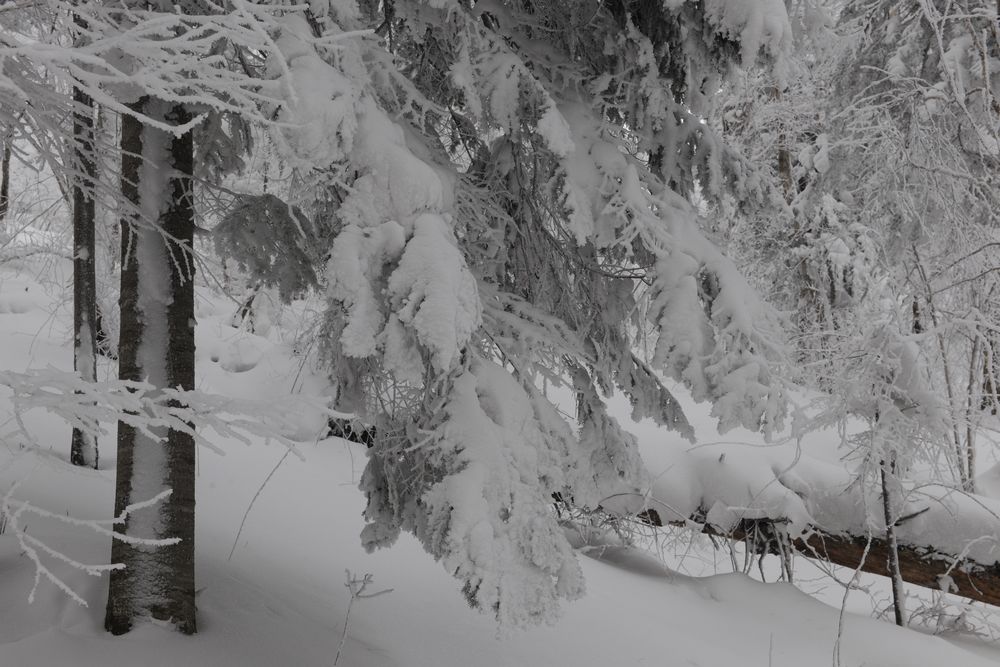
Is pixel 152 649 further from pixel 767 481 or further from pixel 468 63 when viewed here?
pixel 767 481

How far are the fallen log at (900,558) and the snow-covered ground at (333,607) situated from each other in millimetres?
436

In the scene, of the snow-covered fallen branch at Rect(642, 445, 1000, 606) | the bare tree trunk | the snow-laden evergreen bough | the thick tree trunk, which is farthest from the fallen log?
the thick tree trunk

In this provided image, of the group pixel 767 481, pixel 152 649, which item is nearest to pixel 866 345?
pixel 767 481

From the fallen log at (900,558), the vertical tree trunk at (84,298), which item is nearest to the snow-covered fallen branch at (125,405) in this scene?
the vertical tree trunk at (84,298)

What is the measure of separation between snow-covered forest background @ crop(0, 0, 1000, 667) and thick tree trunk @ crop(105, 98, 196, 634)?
16 mm

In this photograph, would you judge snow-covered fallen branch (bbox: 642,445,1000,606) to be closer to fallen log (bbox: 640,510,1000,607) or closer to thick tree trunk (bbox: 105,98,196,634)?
fallen log (bbox: 640,510,1000,607)

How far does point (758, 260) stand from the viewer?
43.9ft

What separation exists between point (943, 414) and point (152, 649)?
17.3ft

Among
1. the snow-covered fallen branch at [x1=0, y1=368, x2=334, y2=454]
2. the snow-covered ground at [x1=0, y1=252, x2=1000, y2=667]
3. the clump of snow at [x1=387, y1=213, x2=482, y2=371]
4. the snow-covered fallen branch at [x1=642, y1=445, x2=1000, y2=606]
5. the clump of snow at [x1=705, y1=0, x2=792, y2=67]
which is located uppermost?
the clump of snow at [x1=705, y1=0, x2=792, y2=67]

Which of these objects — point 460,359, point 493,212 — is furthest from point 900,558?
point 460,359

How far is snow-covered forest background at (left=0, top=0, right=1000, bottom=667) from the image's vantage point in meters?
2.54

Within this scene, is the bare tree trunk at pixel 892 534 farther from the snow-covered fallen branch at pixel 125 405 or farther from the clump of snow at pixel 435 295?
the snow-covered fallen branch at pixel 125 405

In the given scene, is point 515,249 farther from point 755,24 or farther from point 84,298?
point 84,298

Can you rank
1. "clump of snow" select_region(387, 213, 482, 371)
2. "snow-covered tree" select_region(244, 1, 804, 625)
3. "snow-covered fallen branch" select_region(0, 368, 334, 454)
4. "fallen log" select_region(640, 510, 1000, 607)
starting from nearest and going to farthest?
"snow-covered fallen branch" select_region(0, 368, 334, 454)
"clump of snow" select_region(387, 213, 482, 371)
"snow-covered tree" select_region(244, 1, 804, 625)
"fallen log" select_region(640, 510, 1000, 607)
